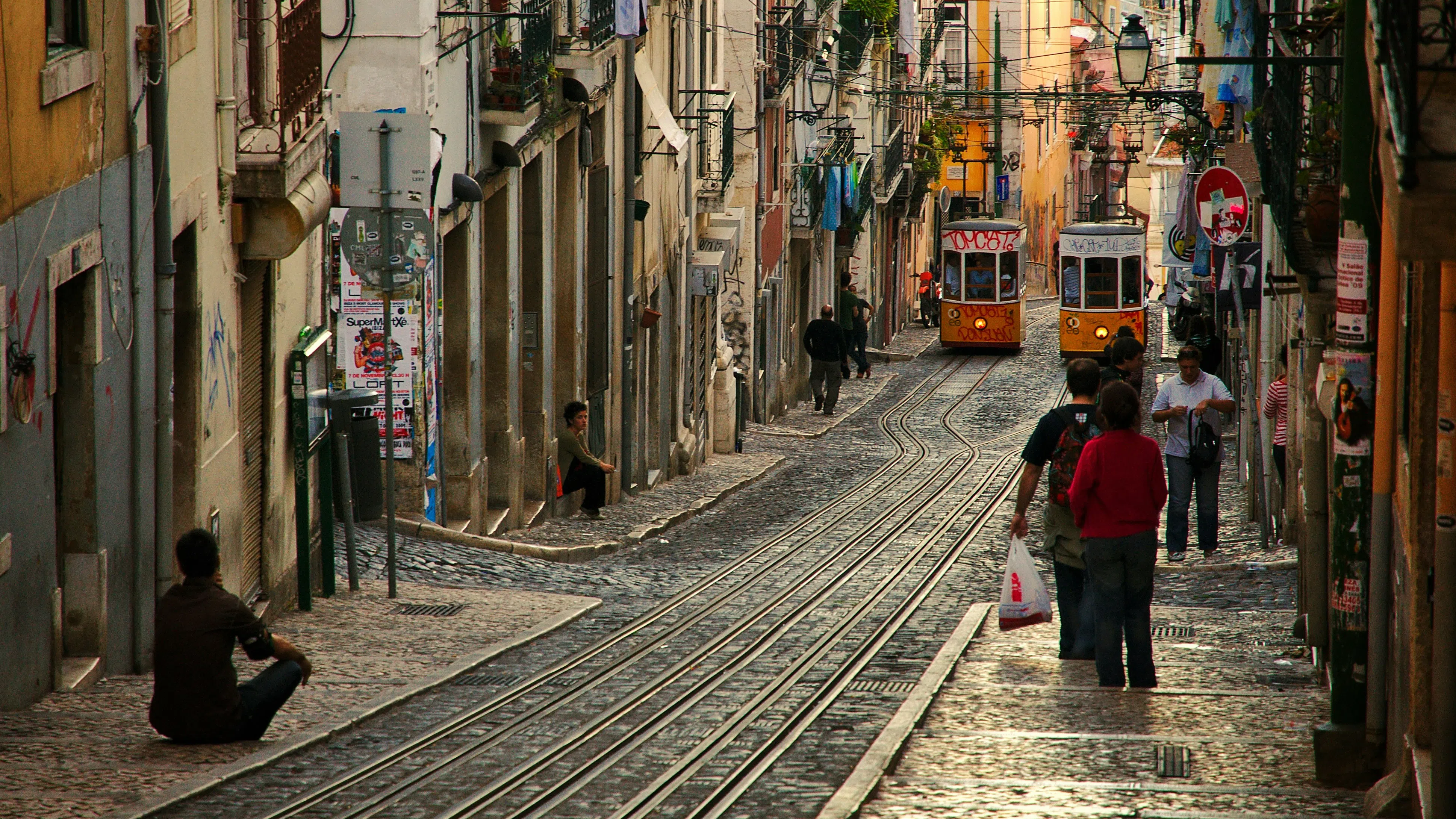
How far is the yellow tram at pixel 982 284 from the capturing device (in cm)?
4153

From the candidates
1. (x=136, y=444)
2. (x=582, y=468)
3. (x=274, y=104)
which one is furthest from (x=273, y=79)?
(x=582, y=468)

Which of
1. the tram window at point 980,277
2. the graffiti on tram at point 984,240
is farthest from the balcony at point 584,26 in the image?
the tram window at point 980,277

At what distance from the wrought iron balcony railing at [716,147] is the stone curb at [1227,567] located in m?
15.4

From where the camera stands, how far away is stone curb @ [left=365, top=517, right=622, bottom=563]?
14742 millimetres

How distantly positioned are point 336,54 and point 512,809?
9.40 metres

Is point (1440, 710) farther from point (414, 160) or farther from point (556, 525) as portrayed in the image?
point (556, 525)

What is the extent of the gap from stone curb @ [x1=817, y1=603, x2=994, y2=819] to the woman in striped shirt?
154 inches

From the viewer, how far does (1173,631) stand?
11430mm

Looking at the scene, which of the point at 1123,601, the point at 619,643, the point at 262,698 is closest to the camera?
the point at 262,698

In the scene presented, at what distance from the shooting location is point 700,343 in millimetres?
29422

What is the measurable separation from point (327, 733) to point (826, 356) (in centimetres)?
2457

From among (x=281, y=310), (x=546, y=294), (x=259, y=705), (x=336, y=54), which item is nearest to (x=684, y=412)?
(x=546, y=294)

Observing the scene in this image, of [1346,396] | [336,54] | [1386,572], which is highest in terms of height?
[336,54]

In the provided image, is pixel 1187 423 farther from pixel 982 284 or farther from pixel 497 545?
pixel 982 284
